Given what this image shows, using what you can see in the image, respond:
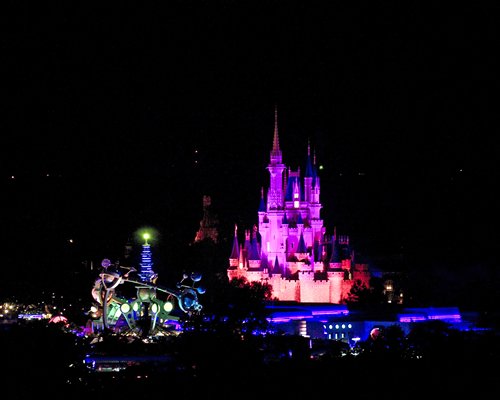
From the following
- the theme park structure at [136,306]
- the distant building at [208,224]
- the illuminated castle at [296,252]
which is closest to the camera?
the theme park structure at [136,306]

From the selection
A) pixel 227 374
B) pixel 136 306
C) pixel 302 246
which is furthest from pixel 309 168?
pixel 227 374

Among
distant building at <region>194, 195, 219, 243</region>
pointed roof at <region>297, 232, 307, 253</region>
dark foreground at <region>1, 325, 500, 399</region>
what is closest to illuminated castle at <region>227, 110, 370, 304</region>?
pointed roof at <region>297, 232, 307, 253</region>

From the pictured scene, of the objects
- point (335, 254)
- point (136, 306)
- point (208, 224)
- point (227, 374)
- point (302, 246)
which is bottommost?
point (227, 374)

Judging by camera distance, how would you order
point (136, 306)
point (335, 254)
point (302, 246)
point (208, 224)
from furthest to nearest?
point (208, 224), point (302, 246), point (335, 254), point (136, 306)

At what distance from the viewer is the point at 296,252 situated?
159 feet

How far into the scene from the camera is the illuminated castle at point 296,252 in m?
47.9

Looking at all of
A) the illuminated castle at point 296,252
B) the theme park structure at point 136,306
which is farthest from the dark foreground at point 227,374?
the illuminated castle at point 296,252

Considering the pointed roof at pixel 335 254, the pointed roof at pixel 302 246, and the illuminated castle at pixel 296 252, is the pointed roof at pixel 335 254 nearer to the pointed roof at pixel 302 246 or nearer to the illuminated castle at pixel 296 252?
the illuminated castle at pixel 296 252

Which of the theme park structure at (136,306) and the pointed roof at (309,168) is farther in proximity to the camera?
the pointed roof at (309,168)

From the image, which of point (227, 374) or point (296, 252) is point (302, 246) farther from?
point (227, 374)

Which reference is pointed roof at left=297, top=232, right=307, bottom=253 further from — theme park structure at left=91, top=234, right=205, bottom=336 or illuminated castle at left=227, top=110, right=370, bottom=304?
theme park structure at left=91, top=234, right=205, bottom=336

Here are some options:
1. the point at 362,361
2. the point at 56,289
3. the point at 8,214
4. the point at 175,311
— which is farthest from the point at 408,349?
the point at 8,214

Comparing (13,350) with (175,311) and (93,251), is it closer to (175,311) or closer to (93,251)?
(175,311)

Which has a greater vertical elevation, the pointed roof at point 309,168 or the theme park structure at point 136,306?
the pointed roof at point 309,168
